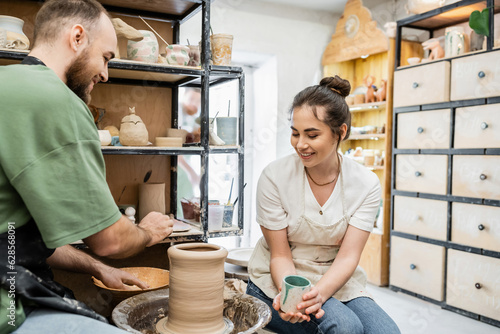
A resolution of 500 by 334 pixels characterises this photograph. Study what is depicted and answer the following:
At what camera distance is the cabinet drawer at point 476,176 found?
2826mm

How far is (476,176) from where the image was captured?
2947 mm

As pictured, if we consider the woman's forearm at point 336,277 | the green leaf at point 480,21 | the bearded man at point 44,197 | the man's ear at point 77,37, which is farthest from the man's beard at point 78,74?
the green leaf at point 480,21

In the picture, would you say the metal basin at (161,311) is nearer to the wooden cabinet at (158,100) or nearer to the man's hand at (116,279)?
the man's hand at (116,279)

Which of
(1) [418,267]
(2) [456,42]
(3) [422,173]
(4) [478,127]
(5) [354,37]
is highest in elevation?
(5) [354,37]

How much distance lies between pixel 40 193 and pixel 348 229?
109 cm

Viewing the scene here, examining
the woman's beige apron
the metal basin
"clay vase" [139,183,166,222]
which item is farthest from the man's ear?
"clay vase" [139,183,166,222]

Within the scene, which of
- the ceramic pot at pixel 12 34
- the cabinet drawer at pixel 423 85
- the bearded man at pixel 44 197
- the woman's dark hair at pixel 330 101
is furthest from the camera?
the cabinet drawer at pixel 423 85

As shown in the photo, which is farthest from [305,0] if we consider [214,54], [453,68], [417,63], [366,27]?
[214,54]

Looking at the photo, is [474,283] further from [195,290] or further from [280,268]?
[195,290]

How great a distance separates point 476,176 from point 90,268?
2579 millimetres

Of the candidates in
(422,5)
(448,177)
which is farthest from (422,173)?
(422,5)

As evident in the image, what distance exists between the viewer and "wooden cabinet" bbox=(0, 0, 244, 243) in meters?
2.12

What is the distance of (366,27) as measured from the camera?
13.0 ft

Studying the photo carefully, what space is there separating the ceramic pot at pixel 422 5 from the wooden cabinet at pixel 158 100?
1.93m
